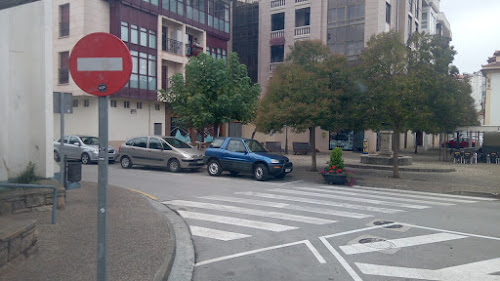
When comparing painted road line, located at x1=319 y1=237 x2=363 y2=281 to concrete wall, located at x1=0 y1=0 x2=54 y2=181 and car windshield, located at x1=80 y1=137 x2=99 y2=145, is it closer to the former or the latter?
concrete wall, located at x1=0 y1=0 x2=54 y2=181

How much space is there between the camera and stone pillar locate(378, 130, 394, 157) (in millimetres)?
22328

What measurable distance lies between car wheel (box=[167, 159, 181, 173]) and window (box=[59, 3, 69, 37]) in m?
14.4

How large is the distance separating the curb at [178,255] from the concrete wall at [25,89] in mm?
3157

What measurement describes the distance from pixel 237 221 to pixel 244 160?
744 cm

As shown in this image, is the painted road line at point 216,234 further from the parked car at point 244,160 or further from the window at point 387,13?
the window at point 387,13

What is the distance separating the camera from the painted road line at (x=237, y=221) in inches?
326

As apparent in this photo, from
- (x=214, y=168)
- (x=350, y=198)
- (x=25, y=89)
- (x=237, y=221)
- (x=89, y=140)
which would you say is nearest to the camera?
(x=25, y=89)

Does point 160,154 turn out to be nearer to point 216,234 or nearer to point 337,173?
point 337,173

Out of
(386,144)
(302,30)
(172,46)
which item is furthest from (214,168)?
(302,30)

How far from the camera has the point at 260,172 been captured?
622 inches

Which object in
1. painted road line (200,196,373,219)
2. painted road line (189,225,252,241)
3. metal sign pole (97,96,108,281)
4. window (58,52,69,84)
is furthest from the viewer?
window (58,52,69,84)

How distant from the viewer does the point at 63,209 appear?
8.48 metres

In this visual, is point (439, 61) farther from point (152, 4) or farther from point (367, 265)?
point (152, 4)

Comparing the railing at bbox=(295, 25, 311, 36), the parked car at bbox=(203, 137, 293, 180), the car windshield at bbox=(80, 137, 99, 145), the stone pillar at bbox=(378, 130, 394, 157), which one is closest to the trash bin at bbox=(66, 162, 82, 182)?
the parked car at bbox=(203, 137, 293, 180)
